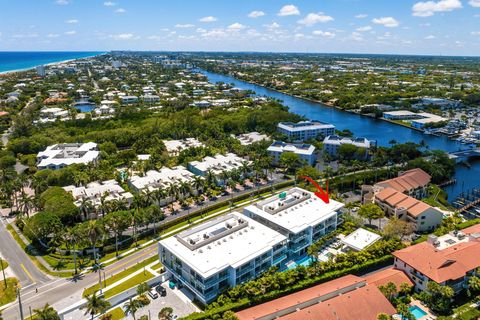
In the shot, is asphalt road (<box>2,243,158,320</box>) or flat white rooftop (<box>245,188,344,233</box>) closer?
asphalt road (<box>2,243,158,320</box>)

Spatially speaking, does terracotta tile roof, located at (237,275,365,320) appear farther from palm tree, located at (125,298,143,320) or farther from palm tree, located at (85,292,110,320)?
palm tree, located at (85,292,110,320)

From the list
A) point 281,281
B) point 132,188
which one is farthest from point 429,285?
point 132,188

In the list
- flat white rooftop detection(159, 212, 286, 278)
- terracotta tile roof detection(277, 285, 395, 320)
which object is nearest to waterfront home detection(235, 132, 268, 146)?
flat white rooftop detection(159, 212, 286, 278)

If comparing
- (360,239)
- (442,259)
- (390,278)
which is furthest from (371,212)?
(390,278)

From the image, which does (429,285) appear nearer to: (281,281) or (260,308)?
(281,281)

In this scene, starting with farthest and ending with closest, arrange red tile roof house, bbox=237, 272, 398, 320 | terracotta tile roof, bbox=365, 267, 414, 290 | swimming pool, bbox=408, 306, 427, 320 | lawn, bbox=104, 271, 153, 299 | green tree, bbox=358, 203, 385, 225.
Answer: green tree, bbox=358, 203, 385, 225 → lawn, bbox=104, 271, 153, 299 → terracotta tile roof, bbox=365, 267, 414, 290 → swimming pool, bbox=408, 306, 427, 320 → red tile roof house, bbox=237, 272, 398, 320

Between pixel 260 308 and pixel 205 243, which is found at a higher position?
pixel 205 243

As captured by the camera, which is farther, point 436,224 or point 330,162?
point 330,162
